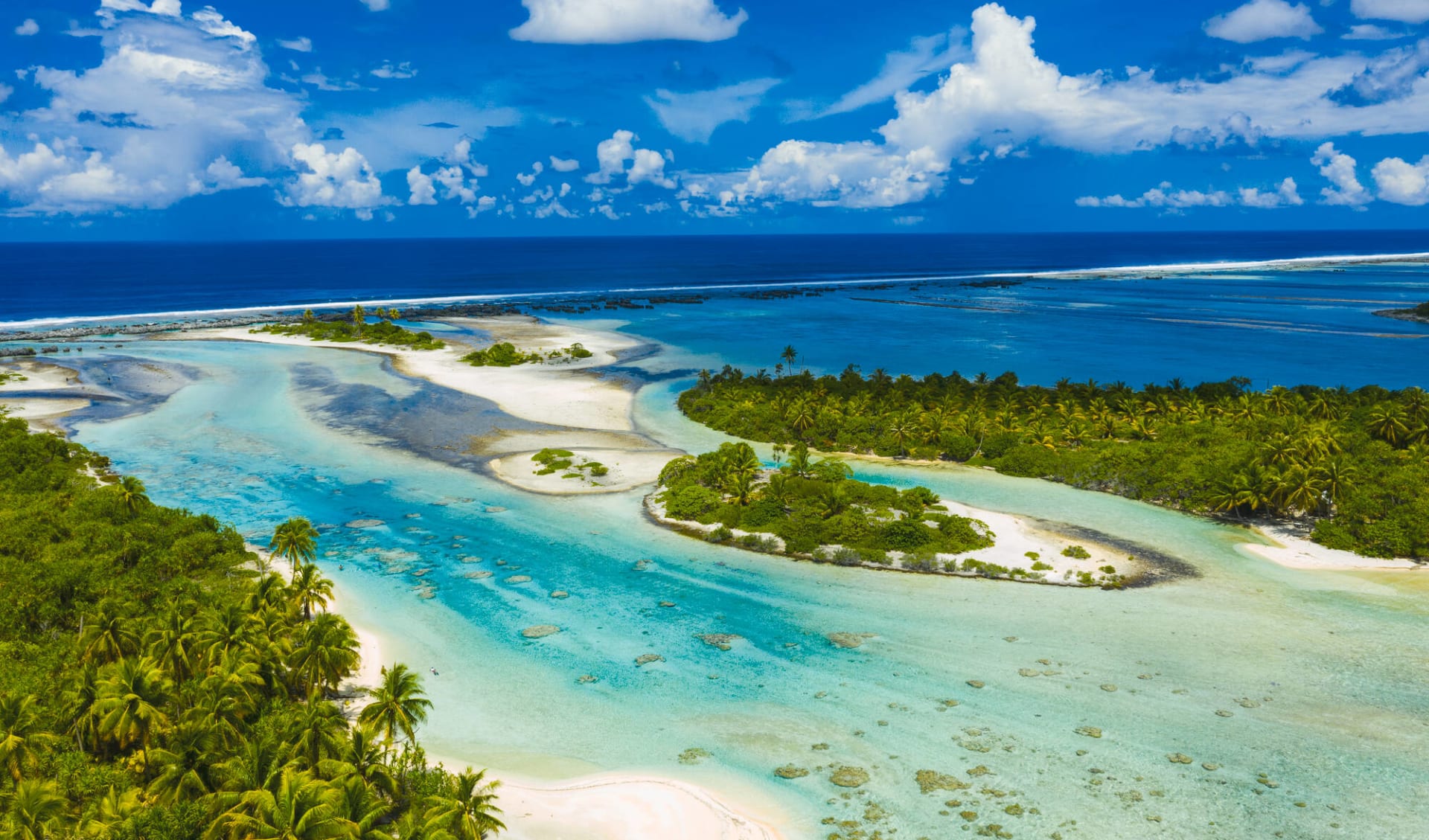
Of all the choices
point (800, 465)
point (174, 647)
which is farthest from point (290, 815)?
point (800, 465)

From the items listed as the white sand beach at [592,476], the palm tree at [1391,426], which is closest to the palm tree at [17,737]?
the white sand beach at [592,476]

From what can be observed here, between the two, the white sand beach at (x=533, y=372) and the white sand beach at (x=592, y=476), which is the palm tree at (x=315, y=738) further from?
the white sand beach at (x=533, y=372)

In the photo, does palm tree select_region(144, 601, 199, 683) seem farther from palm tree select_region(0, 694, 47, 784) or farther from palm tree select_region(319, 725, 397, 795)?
palm tree select_region(319, 725, 397, 795)

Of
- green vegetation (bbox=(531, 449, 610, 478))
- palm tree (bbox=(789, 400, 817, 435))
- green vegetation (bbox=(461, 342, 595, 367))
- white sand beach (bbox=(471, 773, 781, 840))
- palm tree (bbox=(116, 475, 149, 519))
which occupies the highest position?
green vegetation (bbox=(461, 342, 595, 367))

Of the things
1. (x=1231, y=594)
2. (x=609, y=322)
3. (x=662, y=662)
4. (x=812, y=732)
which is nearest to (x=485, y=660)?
(x=662, y=662)

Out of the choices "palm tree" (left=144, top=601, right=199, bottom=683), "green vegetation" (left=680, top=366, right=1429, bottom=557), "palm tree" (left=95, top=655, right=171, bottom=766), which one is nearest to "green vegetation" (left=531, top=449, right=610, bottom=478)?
"green vegetation" (left=680, top=366, right=1429, bottom=557)

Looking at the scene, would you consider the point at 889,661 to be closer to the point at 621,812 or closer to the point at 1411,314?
the point at 621,812
